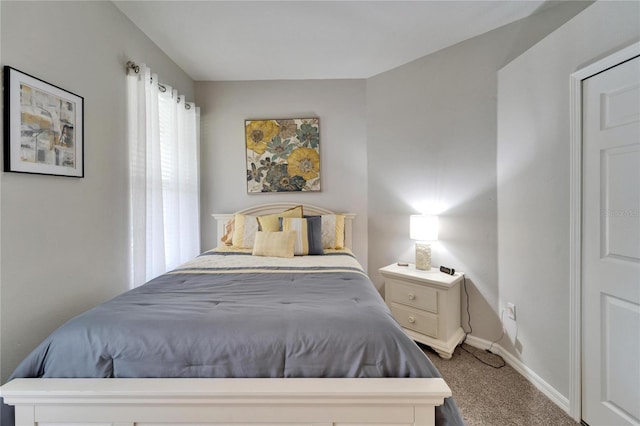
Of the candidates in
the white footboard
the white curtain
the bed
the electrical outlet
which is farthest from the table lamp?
the white curtain

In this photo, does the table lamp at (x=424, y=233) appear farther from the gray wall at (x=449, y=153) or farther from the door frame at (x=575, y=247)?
the door frame at (x=575, y=247)

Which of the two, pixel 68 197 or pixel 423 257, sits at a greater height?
pixel 68 197

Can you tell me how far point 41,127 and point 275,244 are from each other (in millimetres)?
1591

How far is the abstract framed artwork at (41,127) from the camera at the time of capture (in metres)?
1.21

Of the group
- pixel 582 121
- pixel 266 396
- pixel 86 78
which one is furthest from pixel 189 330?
pixel 582 121

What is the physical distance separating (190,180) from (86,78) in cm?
129

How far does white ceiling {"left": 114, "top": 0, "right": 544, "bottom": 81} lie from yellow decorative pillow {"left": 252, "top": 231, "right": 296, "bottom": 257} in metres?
1.71

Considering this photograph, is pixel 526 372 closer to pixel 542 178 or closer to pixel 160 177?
pixel 542 178

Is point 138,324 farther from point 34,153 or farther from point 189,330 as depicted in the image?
point 34,153

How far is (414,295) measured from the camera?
221 cm

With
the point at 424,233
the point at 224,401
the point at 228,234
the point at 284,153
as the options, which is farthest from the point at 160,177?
the point at 424,233

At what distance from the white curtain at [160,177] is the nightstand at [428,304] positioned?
201 centimetres

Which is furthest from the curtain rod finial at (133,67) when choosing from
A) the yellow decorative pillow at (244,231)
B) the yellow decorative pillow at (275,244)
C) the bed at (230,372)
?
the bed at (230,372)

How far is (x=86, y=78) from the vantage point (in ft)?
5.35
